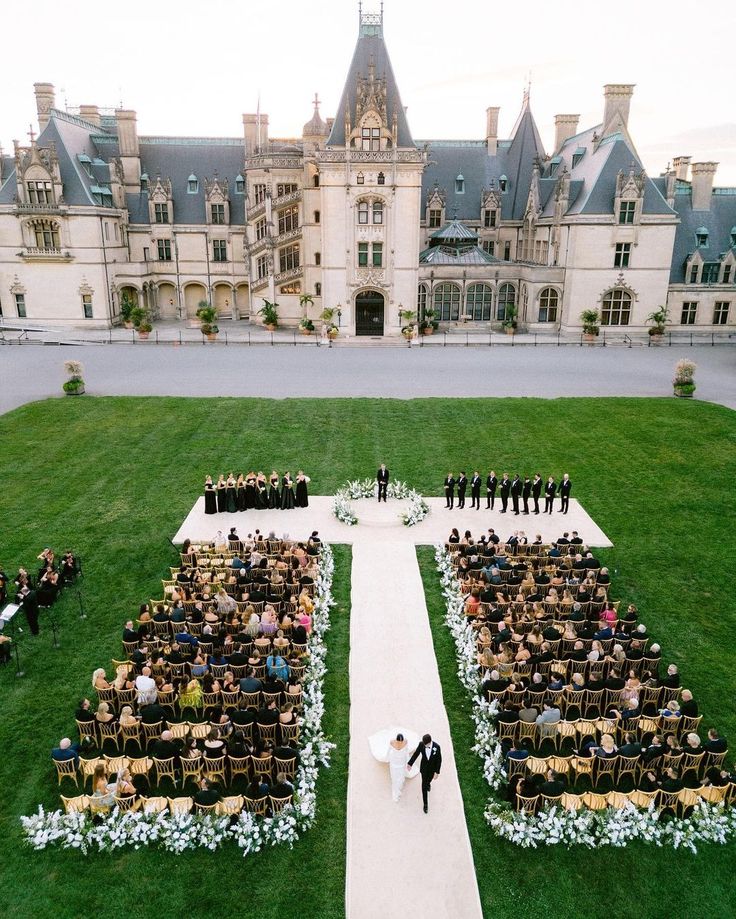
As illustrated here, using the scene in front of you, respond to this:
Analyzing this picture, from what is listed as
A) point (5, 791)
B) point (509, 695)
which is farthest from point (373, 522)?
point (5, 791)

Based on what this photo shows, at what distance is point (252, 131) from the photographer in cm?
6419

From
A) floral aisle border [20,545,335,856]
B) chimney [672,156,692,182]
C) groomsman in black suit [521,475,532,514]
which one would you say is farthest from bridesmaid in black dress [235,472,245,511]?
chimney [672,156,692,182]

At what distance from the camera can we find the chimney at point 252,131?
62.5 metres

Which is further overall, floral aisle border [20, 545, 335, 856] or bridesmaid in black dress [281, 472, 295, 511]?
bridesmaid in black dress [281, 472, 295, 511]

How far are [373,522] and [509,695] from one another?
34.5 ft

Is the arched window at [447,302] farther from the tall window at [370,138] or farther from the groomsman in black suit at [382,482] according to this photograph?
the groomsman in black suit at [382,482]

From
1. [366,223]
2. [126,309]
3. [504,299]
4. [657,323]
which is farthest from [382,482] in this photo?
[126,309]

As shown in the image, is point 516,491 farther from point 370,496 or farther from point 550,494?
point 370,496

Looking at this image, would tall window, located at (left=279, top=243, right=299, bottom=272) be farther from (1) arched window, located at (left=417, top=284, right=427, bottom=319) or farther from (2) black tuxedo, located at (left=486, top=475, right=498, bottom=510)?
(2) black tuxedo, located at (left=486, top=475, right=498, bottom=510)

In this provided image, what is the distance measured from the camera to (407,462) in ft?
101

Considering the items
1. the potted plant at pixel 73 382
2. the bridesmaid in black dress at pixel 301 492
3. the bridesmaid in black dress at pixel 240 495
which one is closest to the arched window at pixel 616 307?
the potted plant at pixel 73 382

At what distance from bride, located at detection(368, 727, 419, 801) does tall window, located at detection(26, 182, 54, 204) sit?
57207 mm

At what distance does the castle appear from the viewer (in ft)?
179

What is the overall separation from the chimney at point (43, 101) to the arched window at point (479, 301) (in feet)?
125
